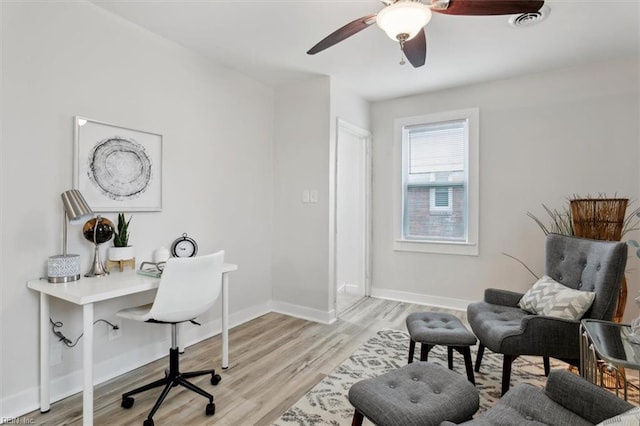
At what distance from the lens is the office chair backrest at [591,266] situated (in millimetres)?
1927

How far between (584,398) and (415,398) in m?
0.61

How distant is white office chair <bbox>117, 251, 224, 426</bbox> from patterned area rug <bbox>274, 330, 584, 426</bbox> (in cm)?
56

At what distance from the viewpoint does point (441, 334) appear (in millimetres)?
2010

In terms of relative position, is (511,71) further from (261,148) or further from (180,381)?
(180,381)

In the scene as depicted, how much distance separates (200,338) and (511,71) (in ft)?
12.9

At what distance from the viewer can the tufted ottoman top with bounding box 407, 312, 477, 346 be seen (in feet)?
6.50

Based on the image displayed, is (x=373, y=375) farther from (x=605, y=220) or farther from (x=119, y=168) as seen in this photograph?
(x=119, y=168)

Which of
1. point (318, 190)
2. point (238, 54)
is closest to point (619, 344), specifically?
point (318, 190)

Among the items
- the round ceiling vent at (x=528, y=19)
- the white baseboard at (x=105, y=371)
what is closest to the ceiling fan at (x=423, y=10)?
the round ceiling vent at (x=528, y=19)

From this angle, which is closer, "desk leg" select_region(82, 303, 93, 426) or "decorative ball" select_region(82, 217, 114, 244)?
"desk leg" select_region(82, 303, 93, 426)

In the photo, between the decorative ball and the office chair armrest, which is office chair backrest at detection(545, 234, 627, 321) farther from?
the decorative ball

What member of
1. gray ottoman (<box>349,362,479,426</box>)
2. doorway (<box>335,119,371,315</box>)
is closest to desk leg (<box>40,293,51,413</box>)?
gray ottoman (<box>349,362,479,426</box>)

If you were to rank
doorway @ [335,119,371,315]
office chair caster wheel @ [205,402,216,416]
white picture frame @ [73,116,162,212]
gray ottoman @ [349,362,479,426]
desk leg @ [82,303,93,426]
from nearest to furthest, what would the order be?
gray ottoman @ [349,362,479,426] → desk leg @ [82,303,93,426] → office chair caster wheel @ [205,402,216,416] → white picture frame @ [73,116,162,212] → doorway @ [335,119,371,315]

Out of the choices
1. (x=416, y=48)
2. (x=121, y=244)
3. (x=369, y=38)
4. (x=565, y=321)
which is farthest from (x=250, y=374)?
(x=369, y=38)
